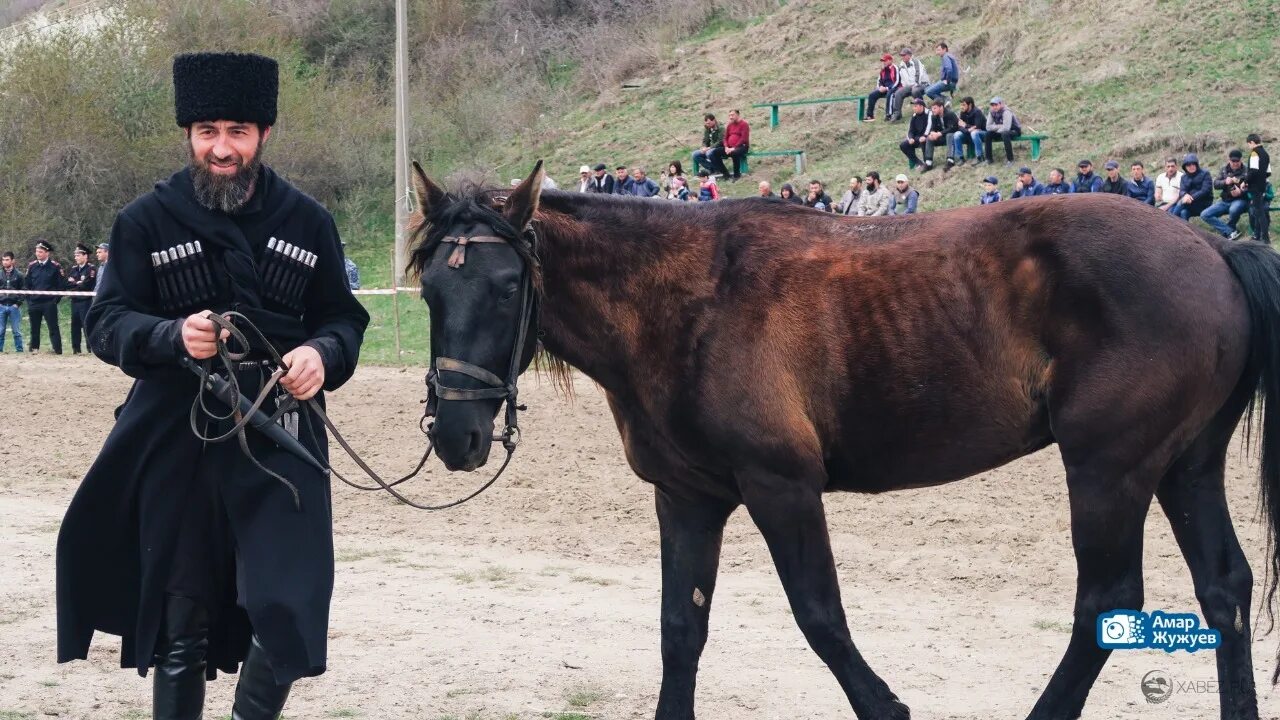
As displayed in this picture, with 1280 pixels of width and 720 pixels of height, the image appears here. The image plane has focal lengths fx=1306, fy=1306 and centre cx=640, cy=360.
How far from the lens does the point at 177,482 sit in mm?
3793

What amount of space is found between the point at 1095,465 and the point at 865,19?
28554 mm

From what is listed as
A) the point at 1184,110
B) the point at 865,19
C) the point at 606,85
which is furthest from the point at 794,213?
the point at 606,85

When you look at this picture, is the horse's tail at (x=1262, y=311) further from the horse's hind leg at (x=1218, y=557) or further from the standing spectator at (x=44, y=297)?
the standing spectator at (x=44, y=297)

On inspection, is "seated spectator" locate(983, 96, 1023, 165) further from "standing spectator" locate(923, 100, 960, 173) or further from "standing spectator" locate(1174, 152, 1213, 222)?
"standing spectator" locate(1174, 152, 1213, 222)

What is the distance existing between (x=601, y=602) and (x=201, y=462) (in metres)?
3.43

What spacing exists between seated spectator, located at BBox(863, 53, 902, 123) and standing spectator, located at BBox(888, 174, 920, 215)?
587cm

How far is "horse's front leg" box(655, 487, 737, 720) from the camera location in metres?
4.63

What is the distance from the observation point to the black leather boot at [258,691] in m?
3.73

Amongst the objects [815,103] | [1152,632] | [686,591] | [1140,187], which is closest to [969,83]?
[815,103]

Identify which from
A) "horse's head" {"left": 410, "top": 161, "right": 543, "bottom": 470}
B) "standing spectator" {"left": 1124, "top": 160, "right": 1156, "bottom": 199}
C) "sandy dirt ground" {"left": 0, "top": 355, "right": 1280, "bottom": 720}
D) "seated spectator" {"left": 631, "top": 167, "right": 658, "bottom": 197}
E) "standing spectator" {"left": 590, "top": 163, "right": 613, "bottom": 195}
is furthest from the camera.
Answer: "standing spectator" {"left": 590, "top": 163, "right": 613, "bottom": 195}

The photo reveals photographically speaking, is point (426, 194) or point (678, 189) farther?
point (678, 189)

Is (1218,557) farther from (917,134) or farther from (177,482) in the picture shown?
(917,134)

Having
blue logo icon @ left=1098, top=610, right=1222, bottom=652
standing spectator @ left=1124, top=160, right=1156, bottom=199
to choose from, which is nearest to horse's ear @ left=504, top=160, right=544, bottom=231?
blue logo icon @ left=1098, top=610, right=1222, bottom=652

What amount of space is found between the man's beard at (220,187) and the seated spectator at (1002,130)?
1862 cm
